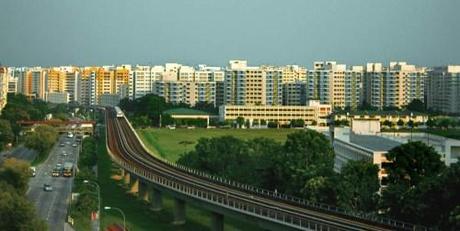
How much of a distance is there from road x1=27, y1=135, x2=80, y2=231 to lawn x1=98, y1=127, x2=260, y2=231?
451 mm

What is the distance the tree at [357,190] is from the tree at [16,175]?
10.6 ft

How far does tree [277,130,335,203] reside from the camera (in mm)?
8969

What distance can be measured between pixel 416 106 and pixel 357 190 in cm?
1899

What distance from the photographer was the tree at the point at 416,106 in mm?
26627

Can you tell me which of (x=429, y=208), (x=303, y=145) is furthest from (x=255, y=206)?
(x=303, y=145)

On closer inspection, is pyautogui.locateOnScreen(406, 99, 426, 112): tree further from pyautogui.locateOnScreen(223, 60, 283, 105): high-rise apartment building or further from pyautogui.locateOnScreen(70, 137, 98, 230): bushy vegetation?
pyautogui.locateOnScreen(70, 137, 98, 230): bushy vegetation

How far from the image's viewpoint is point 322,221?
711 cm

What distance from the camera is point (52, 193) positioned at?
11.1 meters

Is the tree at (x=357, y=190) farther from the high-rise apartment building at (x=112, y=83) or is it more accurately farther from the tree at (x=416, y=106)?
the high-rise apartment building at (x=112, y=83)

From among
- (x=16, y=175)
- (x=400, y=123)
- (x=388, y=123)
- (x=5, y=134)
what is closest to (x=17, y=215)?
(x=16, y=175)

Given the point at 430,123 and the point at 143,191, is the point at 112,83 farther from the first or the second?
the point at 143,191

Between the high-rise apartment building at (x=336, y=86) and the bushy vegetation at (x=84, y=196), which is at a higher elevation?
the high-rise apartment building at (x=336, y=86)

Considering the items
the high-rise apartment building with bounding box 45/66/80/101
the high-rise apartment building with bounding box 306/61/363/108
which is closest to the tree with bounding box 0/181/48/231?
the high-rise apartment building with bounding box 306/61/363/108

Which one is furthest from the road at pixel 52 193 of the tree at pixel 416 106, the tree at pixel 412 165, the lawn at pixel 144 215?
the tree at pixel 416 106
